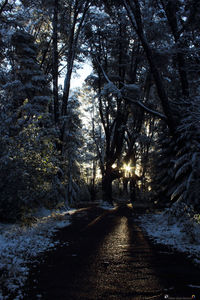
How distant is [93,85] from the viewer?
19.7 m

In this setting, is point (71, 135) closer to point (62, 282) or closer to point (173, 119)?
point (173, 119)

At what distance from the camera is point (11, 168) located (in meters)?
6.07

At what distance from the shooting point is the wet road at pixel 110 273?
3004mm

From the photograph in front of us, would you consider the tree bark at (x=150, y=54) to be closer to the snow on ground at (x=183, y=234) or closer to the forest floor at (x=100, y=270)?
the snow on ground at (x=183, y=234)

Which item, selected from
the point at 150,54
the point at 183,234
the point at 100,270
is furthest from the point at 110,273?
the point at 150,54

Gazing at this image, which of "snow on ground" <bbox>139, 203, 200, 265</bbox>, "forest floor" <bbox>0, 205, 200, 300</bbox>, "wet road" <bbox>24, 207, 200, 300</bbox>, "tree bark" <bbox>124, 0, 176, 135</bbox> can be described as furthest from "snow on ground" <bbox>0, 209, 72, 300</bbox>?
"tree bark" <bbox>124, 0, 176, 135</bbox>

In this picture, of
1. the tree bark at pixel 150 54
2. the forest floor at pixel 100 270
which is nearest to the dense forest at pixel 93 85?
the tree bark at pixel 150 54

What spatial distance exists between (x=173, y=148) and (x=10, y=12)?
10.6 metres

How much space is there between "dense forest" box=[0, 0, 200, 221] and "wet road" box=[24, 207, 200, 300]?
7.39ft

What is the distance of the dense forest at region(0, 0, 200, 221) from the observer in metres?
6.88

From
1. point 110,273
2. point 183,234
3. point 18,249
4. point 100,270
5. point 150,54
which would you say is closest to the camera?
point 110,273

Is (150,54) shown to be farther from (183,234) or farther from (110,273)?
(110,273)

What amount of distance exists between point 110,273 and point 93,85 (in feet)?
58.6

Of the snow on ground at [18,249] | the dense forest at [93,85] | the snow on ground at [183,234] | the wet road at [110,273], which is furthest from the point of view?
the dense forest at [93,85]
